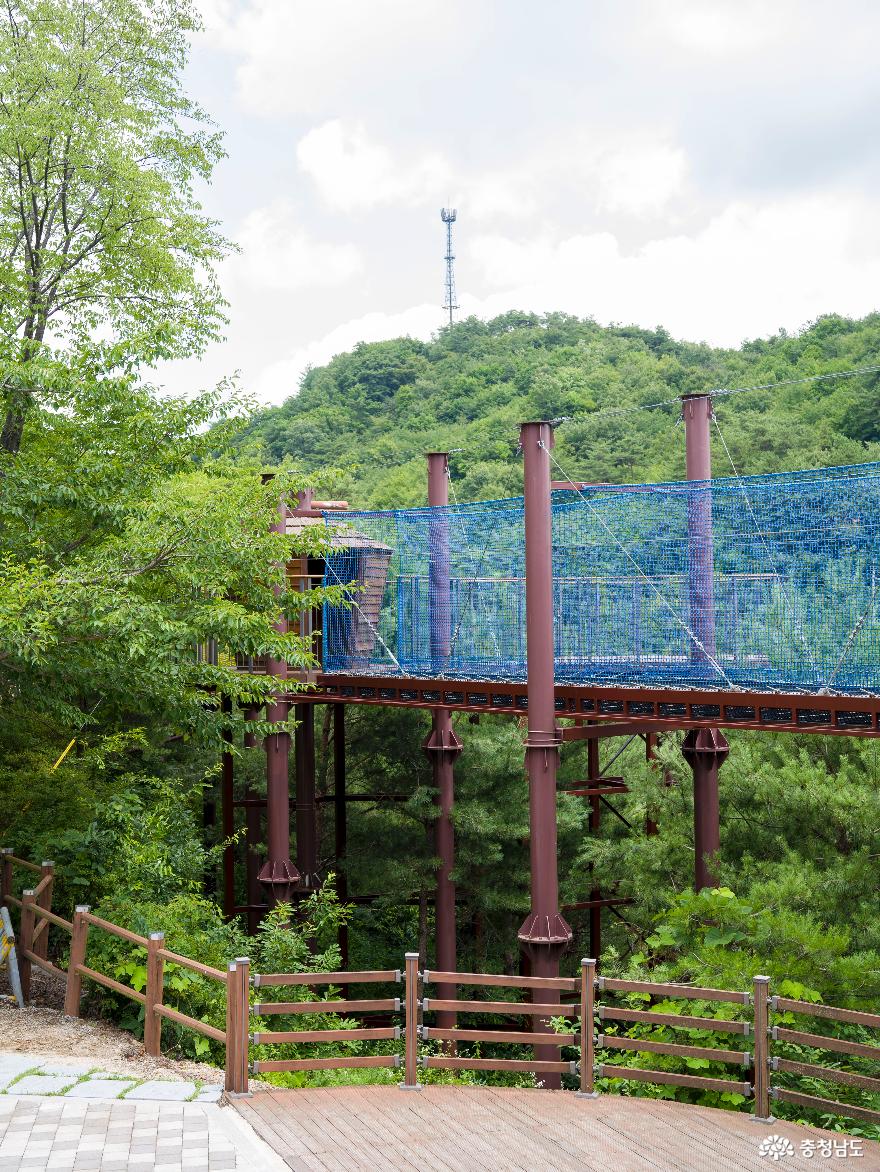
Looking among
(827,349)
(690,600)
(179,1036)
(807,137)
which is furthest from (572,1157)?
(827,349)

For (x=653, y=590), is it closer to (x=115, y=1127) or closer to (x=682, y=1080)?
(x=682, y=1080)

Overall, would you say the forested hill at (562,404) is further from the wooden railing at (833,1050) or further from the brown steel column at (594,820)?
the wooden railing at (833,1050)

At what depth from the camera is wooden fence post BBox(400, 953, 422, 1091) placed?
822cm

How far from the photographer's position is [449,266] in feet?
245

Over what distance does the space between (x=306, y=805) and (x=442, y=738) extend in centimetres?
242

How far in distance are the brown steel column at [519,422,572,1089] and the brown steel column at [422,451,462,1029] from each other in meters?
2.71

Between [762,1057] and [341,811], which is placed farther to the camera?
[341,811]

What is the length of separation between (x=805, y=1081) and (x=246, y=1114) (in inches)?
162

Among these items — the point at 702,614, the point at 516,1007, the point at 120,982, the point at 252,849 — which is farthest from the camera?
the point at 252,849

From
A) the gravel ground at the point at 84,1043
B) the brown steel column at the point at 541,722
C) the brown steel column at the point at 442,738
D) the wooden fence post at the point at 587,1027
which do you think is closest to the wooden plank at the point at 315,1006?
the gravel ground at the point at 84,1043

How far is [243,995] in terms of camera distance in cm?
793

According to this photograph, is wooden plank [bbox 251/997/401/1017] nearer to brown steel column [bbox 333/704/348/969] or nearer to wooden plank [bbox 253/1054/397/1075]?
wooden plank [bbox 253/1054/397/1075]

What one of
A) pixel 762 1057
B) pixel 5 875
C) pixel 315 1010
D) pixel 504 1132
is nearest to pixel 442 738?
pixel 5 875

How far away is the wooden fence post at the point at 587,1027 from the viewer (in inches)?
321
